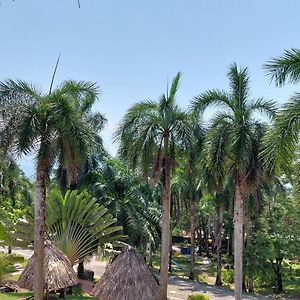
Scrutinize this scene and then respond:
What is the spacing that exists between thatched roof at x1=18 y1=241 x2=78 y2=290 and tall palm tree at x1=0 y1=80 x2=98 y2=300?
2601 millimetres

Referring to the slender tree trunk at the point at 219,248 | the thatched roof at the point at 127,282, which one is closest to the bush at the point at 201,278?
the slender tree trunk at the point at 219,248

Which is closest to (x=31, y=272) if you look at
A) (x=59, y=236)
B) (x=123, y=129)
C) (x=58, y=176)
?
(x=59, y=236)

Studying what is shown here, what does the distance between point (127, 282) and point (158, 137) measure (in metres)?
7.27

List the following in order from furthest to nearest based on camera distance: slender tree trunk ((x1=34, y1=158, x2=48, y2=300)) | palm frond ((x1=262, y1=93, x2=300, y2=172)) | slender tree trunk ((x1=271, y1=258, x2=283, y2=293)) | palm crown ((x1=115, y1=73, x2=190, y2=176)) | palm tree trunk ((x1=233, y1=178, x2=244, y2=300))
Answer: slender tree trunk ((x1=271, y1=258, x2=283, y2=293)), palm crown ((x1=115, y1=73, x2=190, y2=176)), palm tree trunk ((x1=233, y1=178, x2=244, y2=300)), slender tree trunk ((x1=34, y1=158, x2=48, y2=300)), palm frond ((x1=262, y1=93, x2=300, y2=172))

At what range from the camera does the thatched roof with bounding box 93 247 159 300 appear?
751 inches

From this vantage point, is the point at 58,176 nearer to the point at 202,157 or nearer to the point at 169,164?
the point at 169,164

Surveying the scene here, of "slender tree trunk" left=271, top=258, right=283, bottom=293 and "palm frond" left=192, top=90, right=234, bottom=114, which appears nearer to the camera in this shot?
"palm frond" left=192, top=90, right=234, bottom=114

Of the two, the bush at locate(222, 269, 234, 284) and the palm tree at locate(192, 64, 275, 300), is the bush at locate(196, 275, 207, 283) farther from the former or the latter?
the palm tree at locate(192, 64, 275, 300)

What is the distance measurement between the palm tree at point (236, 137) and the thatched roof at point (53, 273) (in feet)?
25.6

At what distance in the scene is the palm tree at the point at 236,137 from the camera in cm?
Result: 1848

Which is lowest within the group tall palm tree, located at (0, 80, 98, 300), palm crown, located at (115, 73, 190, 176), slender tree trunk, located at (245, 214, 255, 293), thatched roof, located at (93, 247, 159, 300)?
thatched roof, located at (93, 247, 159, 300)

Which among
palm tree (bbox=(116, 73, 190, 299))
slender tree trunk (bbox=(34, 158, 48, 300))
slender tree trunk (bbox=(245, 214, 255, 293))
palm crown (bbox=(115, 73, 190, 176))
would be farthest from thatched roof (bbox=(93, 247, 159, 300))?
slender tree trunk (bbox=(245, 214, 255, 293))

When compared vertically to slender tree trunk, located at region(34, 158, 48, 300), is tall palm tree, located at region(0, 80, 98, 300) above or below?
above

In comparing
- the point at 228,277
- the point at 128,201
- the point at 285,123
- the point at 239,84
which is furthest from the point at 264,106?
the point at 228,277
